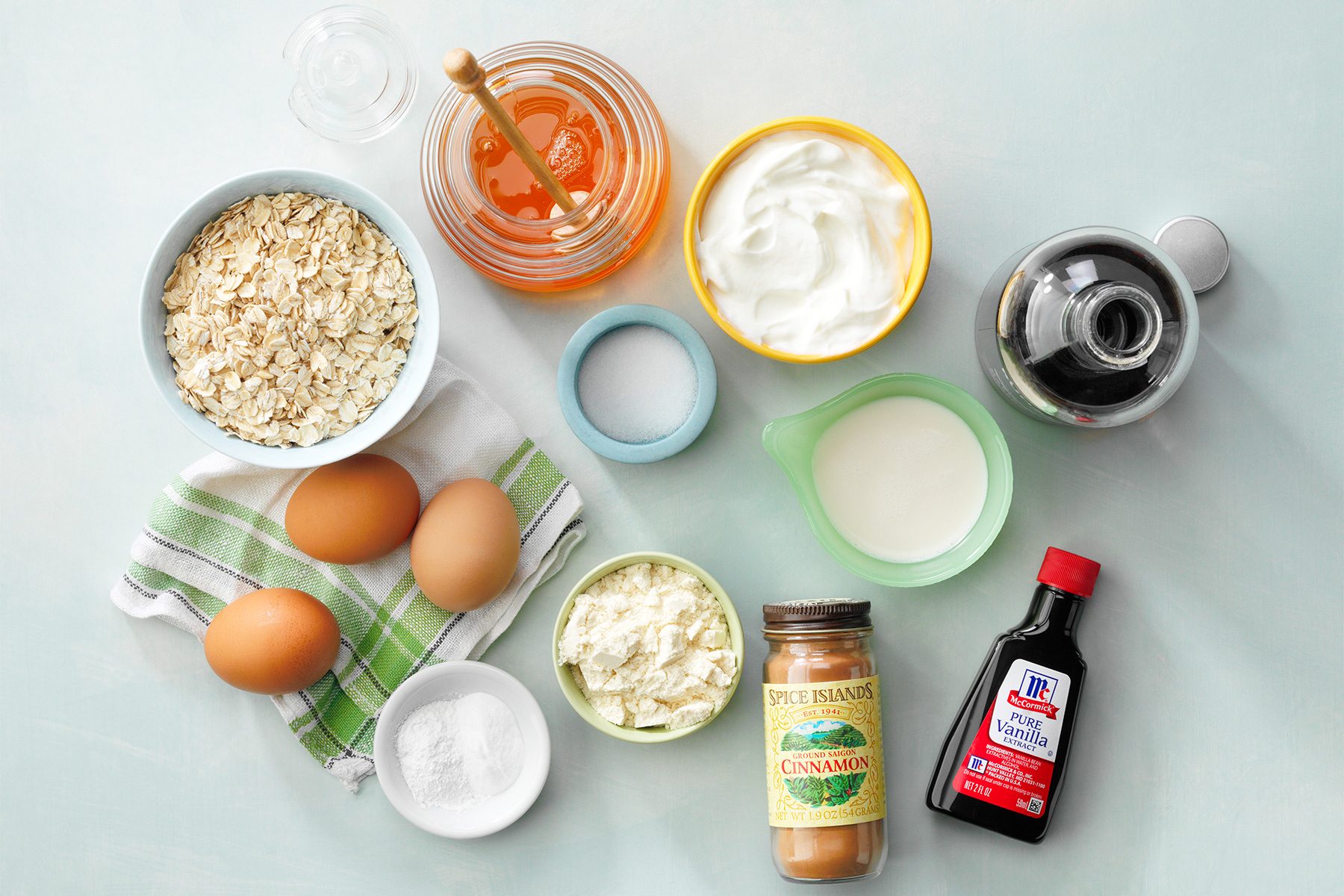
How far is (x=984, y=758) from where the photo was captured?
106 centimetres

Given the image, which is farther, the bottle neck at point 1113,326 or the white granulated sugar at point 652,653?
the white granulated sugar at point 652,653

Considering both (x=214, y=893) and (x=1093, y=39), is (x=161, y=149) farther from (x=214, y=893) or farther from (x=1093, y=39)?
(x=1093, y=39)

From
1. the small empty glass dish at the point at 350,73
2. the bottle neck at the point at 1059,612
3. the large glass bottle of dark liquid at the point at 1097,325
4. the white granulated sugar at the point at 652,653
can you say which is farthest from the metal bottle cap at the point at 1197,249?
the small empty glass dish at the point at 350,73

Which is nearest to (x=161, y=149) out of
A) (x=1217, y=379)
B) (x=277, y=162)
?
(x=277, y=162)

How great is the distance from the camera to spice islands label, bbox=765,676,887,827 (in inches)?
38.7

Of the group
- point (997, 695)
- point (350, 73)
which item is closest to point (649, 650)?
point (997, 695)

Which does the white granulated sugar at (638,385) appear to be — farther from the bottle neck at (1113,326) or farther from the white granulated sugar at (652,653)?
the bottle neck at (1113,326)

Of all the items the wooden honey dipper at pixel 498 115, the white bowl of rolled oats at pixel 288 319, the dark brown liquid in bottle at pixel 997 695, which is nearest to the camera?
the wooden honey dipper at pixel 498 115

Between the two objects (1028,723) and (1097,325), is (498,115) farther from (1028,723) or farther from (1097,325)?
(1028,723)

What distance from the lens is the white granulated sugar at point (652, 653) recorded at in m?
1.01

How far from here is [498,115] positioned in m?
0.92

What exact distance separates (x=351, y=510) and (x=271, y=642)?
183 mm

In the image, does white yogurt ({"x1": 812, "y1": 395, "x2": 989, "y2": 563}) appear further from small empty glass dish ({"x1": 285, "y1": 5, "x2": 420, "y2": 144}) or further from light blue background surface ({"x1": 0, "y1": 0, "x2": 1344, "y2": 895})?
small empty glass dish ({"x1": 285, "y1": 5, "x2": 420, "y2": 144})

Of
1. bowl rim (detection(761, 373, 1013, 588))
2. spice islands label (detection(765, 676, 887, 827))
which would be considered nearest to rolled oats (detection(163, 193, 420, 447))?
bowl rim (detection(761, 373, 1013, 588))
